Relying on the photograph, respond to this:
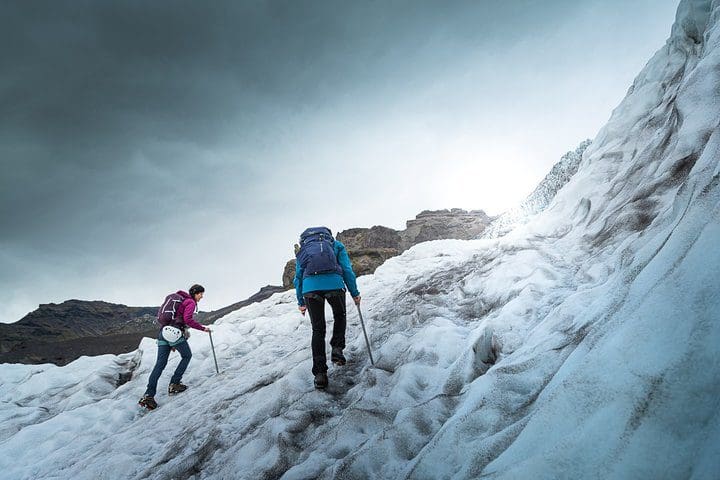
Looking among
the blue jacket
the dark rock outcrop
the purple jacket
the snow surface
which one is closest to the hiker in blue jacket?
the blue jacket

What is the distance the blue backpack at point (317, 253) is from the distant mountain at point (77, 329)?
45.5 meters

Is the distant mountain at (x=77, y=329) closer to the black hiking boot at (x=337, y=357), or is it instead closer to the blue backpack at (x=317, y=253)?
the black hiking boot at (x=337, y=357)

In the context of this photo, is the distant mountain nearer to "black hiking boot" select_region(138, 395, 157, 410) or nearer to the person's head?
"black hiking boot" select_region(138, 395, 157, 410)

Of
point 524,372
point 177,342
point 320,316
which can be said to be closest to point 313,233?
point 320,316

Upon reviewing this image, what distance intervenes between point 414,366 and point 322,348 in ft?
4.89

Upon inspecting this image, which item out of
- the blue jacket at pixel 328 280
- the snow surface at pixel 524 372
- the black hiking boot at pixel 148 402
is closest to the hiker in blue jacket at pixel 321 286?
the blue jacket at pixel 328 280

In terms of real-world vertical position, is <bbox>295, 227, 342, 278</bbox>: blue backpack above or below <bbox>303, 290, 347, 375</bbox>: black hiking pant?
above

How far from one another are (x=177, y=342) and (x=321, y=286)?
4.72 metres

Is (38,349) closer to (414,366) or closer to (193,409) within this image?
(193,409)

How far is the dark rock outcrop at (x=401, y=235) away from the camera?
43375 millimetres

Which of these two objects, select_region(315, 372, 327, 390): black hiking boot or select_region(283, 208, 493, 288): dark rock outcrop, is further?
select_region(283, 208, 493, 288): dark rock outcrop

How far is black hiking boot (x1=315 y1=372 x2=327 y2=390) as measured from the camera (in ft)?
17.7

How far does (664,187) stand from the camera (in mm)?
5113

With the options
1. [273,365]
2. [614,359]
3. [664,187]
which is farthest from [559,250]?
[273,365]
